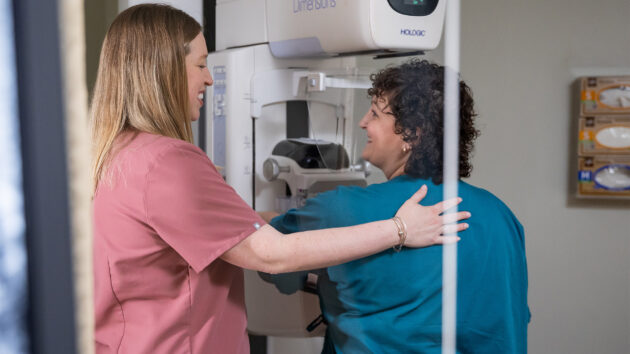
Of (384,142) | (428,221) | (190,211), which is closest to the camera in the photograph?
(190,211)

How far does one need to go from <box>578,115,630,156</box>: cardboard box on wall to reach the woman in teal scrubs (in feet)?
0.64

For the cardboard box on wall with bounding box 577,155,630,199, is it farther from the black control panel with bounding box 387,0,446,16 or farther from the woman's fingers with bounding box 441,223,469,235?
the black control panel with bounding box 387,0,446,16

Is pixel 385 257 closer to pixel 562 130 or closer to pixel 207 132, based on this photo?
pixel 562 130

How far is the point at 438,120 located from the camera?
104 cm

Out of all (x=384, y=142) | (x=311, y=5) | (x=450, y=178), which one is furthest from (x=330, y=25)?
(x=450, y=178)

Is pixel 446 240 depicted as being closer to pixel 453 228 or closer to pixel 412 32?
pixel 453 228

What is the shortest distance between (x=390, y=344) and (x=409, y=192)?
282 millimetres

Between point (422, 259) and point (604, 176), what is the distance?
0.39m

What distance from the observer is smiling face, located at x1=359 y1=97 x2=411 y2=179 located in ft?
3.55

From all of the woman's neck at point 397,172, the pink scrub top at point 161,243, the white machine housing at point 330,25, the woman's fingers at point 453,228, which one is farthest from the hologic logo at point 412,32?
the pink scrub top at point 161,243

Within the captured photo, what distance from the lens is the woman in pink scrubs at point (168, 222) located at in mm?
883

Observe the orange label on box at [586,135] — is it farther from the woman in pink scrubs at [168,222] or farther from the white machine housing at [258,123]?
the white machine housing at [258,123]

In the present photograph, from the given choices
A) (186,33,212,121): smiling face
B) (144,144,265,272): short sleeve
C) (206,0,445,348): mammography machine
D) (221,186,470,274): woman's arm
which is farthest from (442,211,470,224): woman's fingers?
(186,33,212,121): smiling face

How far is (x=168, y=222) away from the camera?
873mm
